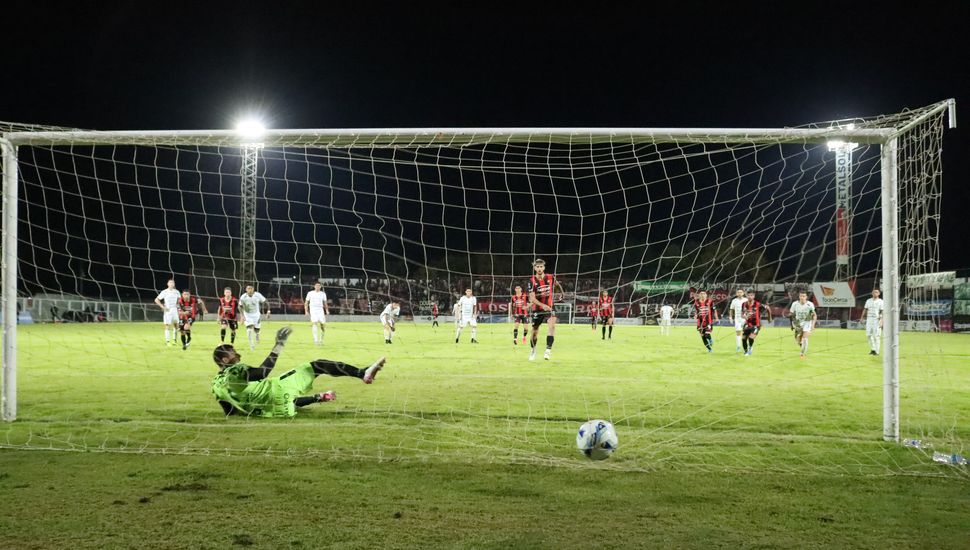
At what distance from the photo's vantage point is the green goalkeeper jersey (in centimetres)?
651

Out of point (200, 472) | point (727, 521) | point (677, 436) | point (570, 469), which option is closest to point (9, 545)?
point (200, 472)

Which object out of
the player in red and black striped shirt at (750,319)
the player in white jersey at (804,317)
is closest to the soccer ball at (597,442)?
the player in red and black striped shirt at (750,319)

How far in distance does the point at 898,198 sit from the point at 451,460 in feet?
15.5

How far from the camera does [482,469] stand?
4.56 metres

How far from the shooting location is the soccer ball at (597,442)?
15.6 feet

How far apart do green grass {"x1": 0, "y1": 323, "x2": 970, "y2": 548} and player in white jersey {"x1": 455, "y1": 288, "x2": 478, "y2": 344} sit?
371 inches

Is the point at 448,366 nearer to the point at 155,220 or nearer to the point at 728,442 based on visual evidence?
the point at 728,442

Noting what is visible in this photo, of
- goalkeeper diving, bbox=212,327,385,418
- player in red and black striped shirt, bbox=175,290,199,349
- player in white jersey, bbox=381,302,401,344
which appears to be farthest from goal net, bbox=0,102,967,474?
player in white jersey, bbox=381,302,401,344

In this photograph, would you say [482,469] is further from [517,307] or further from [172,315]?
[172,315]

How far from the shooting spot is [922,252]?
19.6 feet

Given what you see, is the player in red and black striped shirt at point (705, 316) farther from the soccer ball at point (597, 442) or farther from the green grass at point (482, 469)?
the soccer ball at point (597, 442)

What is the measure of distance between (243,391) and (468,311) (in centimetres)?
1289

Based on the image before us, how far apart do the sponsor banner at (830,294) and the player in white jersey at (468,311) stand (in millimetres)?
27115

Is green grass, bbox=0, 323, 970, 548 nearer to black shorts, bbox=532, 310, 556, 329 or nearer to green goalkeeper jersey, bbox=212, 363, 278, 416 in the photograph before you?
green goalkeeper jersey, bbox=212, 363, 278, 416
